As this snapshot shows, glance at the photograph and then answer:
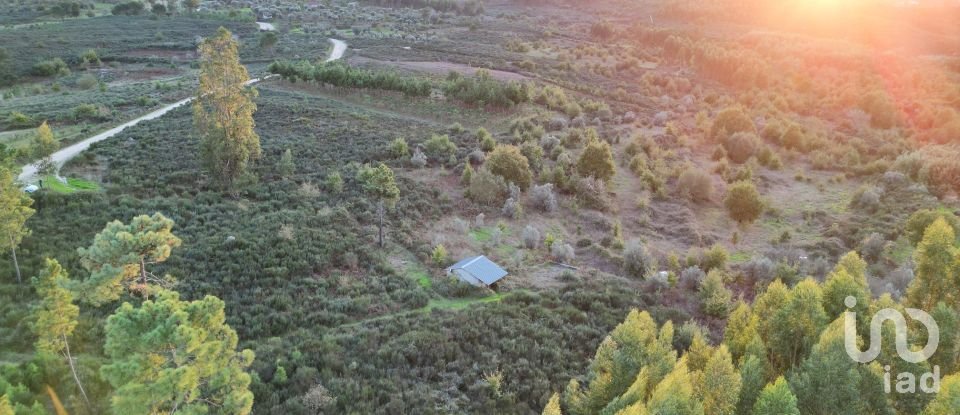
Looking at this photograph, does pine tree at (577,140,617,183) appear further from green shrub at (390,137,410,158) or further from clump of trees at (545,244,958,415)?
clump of trees at (545,244,958,415)

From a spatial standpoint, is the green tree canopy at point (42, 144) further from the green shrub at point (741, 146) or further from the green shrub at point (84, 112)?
the green shrub at point (741, 146)

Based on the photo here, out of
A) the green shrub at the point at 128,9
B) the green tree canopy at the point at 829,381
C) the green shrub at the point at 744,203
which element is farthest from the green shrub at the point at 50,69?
the green tree canopy at the point at 829,381

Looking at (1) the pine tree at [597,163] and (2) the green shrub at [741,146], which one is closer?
(1) the pine tree at [597,163]

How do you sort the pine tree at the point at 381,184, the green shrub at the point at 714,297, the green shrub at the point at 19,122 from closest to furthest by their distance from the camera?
the green shrub at the point at 714,297
the pine tree at the point at 381,184
the green shrub at the point at 19,122

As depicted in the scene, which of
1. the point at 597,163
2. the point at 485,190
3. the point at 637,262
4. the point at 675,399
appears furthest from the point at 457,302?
the point at 597,163

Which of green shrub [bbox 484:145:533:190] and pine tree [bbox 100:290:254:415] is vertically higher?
pine tree [bbox 100:290:254:415]

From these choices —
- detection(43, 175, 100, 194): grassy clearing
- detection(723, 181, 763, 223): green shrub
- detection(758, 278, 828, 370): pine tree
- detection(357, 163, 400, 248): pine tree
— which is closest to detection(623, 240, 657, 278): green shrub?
detection(758, 278, 828, 370): pine tree

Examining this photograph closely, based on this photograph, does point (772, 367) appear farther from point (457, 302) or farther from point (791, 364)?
point (457, 302)
